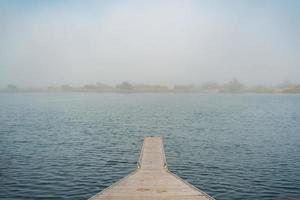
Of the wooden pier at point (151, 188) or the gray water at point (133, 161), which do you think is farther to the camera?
the gray water at point (133, 161)

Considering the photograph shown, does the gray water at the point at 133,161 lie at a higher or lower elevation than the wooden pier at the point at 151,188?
lower

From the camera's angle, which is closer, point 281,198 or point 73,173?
point 281,198

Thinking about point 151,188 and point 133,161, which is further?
point 133,161

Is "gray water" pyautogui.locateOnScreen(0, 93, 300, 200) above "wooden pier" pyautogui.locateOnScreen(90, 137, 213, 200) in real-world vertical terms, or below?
below

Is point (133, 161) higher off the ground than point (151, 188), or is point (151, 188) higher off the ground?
point (151, 188)

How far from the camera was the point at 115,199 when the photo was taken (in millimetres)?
25656

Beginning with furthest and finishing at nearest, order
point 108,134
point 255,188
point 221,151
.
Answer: point 108,134 → point 221,151 → point 255,188

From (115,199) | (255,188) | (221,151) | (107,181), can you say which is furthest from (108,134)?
(115,199)

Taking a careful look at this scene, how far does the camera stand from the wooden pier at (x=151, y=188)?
86.0 feet

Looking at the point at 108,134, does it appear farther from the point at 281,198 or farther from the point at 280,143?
the point at 281,198

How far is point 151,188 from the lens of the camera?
28328mm

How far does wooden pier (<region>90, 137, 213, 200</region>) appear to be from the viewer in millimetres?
26203

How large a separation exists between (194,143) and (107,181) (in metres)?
25.1

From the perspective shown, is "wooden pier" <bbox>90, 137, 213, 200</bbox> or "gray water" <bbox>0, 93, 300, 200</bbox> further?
"gray water" <bbox>0, 93, 300, 200</bbox>
